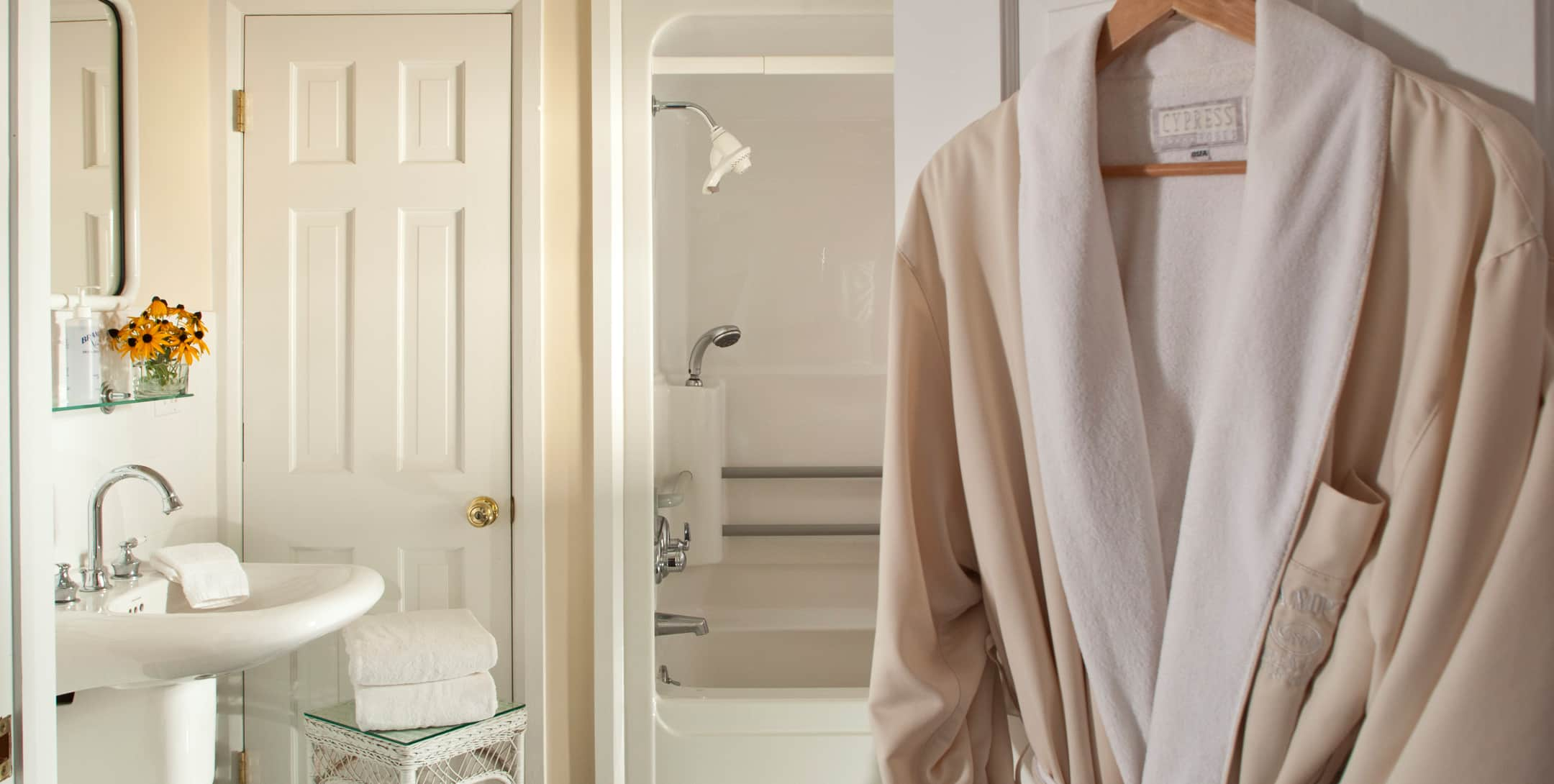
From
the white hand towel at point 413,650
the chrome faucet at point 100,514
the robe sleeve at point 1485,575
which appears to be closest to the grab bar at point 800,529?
the white hand towel at point 413,650

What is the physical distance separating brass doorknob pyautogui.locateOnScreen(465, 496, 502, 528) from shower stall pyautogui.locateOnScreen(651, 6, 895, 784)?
37 cm

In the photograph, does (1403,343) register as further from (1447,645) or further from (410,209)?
(410,209)

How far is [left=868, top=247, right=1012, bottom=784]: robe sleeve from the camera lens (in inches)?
34.5

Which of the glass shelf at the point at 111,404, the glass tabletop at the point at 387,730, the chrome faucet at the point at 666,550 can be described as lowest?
the glass tabletop at the point at 387,730

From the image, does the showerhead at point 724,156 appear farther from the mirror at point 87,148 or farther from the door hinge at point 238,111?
the mirror at point 87,148

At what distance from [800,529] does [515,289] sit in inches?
33.3

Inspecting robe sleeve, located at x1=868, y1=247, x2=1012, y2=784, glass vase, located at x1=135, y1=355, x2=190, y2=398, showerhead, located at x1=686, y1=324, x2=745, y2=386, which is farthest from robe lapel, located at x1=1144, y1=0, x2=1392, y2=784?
glass vase, located at x1=135, y1=355, x2=190, y2=398

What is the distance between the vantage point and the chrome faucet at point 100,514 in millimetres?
1622

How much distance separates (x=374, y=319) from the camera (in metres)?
2.11

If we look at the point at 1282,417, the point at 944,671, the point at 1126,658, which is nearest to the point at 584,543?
the point at 944,671

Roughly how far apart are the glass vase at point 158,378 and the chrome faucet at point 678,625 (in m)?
1.08

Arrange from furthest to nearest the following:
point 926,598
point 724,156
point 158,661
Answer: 1. point 724,156
2. point 158,661
3. point 926,598

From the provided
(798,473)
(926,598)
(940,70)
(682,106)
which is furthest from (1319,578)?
(682,106)

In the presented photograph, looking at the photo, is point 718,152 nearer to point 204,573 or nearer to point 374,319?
point 374,319
